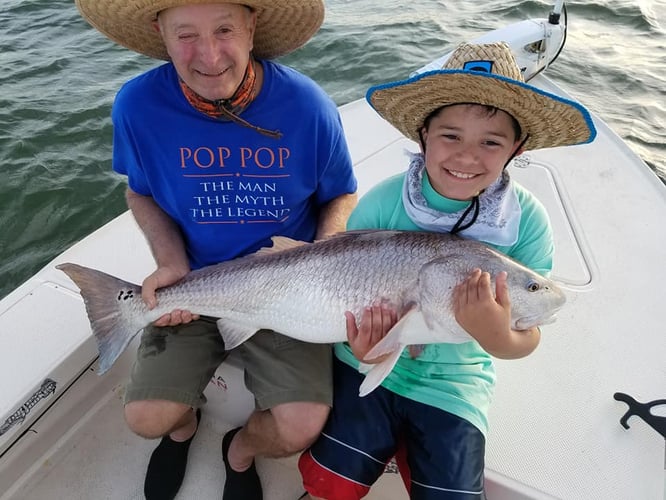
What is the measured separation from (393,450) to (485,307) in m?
0.80

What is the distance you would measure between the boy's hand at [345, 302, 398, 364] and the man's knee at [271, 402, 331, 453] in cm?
38

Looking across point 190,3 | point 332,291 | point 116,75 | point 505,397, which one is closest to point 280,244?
point 332,291

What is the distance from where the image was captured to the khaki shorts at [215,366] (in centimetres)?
235

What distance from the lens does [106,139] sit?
621cm

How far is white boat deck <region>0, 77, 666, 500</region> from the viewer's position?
2244 millimetres

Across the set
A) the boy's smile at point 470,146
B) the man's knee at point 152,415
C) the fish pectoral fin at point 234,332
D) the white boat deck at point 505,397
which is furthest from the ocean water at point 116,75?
the boy's smile at point 470,146

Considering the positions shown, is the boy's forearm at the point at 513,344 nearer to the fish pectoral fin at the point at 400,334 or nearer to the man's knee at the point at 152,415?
the fish pectoral fin at the point at 400,334

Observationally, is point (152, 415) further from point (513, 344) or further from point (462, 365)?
point (513, 344)

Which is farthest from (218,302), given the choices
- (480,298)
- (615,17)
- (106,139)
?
(615,17)

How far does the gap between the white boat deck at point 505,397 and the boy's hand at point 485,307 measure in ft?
2.36

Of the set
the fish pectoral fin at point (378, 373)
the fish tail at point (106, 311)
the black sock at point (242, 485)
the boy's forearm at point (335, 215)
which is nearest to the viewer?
the fish pectoral fin at point (378, 373)

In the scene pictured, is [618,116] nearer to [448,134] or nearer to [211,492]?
[448,134]

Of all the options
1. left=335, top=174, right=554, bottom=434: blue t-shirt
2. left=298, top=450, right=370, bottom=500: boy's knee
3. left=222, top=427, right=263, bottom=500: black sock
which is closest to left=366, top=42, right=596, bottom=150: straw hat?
left=335, top=174, right=554, bottom=434: blue t-shirt

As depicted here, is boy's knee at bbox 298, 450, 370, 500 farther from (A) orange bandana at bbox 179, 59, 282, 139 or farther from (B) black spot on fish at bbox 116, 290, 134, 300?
(A) orange bandana at bbox 179, 59, 282, 139
